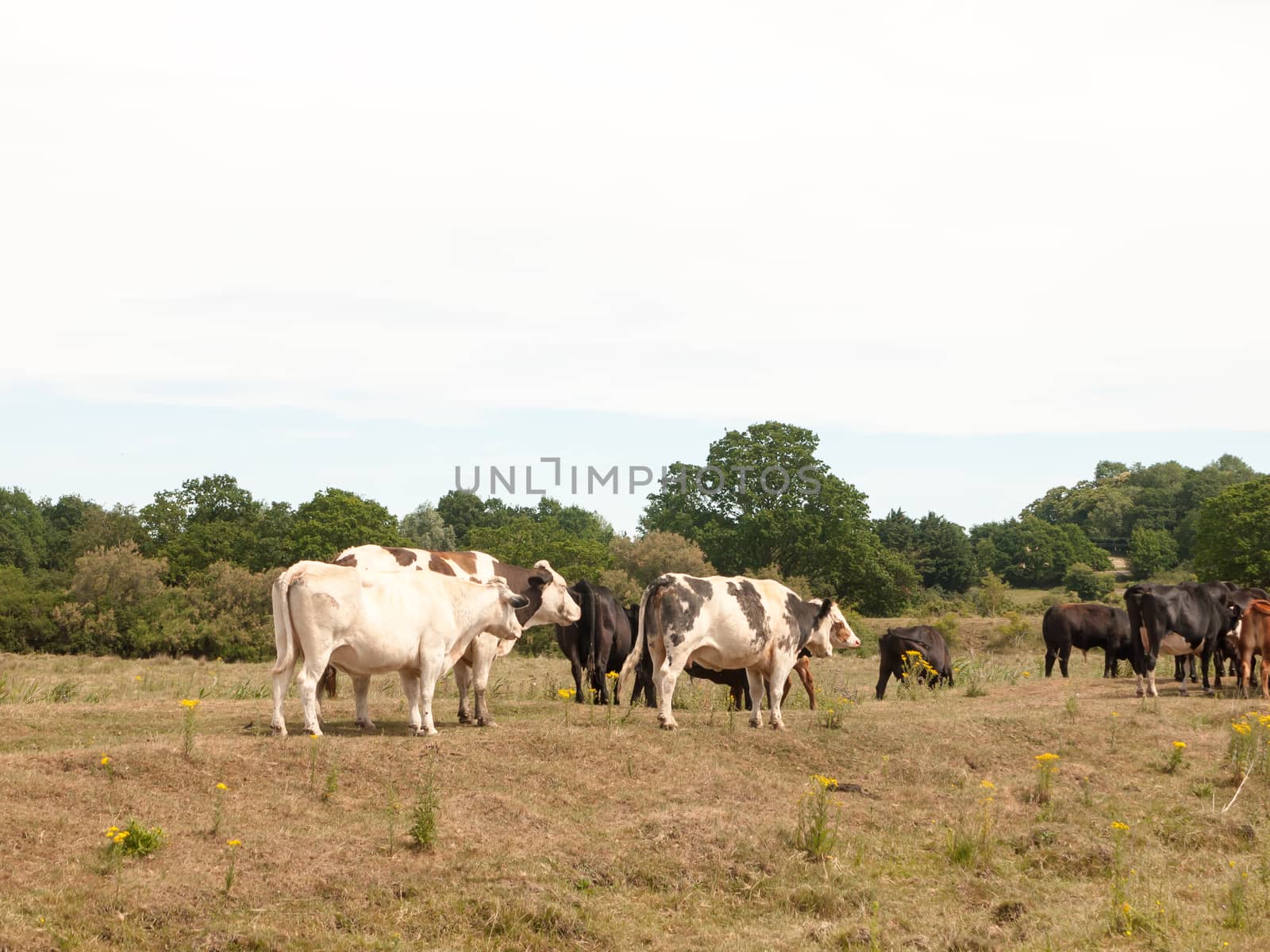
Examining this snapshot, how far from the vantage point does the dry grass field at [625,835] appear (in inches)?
357

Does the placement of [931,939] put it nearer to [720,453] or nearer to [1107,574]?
[720,453]

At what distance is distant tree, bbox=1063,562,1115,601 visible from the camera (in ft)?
281

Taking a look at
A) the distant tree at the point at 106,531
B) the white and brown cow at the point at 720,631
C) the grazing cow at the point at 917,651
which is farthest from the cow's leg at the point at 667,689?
the distant tree at the point at 106,531

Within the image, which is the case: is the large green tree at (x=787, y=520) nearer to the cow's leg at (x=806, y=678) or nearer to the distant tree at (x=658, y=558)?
the distant tree at (x=658, y=558)

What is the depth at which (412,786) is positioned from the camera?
1173cm

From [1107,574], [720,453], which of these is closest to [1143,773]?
[720,453]

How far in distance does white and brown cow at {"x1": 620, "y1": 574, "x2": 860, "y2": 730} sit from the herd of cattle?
2cm

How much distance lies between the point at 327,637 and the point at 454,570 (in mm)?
4322

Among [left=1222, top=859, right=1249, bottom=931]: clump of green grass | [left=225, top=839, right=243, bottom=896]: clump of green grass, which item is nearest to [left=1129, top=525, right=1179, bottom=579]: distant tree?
[left=1222, top=859, right=1249, bottom=931]: clump of green grass

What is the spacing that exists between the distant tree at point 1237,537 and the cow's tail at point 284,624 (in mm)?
57316

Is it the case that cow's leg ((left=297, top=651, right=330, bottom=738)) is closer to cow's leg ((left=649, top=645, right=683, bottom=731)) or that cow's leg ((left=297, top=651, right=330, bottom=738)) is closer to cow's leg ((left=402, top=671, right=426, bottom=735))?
cow's leg ((left=402, top=671, right=426, bottom=735))

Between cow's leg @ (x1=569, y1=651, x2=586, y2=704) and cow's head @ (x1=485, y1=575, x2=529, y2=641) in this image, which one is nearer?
cow's head @ (x1=485, y1=575, x2=529, y2=641)

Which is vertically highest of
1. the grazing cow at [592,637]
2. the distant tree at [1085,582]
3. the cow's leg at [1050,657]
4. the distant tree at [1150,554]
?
the distant tree at [1150,554]

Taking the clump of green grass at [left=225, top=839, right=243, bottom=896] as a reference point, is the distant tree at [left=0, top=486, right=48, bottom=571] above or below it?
above
